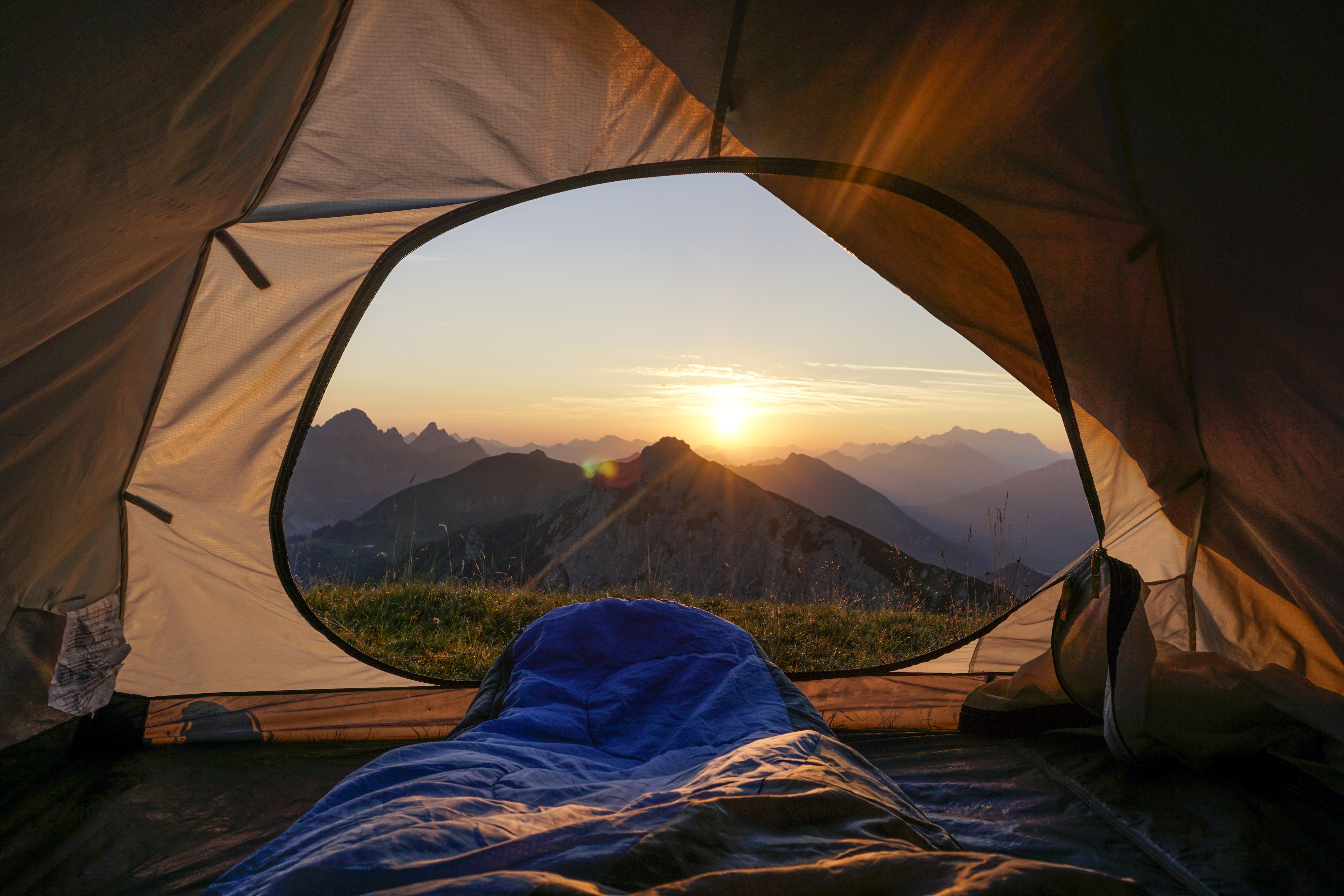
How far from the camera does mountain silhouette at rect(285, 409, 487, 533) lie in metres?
36.8

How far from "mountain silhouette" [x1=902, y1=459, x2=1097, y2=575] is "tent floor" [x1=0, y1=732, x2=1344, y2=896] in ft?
2.45

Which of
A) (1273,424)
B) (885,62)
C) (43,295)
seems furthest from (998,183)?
(43,295)

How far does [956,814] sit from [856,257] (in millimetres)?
1902

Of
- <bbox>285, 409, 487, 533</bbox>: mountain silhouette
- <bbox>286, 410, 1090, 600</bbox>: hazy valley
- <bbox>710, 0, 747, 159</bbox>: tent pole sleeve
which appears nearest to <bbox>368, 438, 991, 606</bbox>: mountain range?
<bbox>286, 410, 1090, 600</bbox>: hazy valley

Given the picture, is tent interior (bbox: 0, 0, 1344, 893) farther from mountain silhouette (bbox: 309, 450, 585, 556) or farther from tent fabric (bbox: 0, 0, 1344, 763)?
mountain silhouette (bbox: 309, 450, 585, 556)

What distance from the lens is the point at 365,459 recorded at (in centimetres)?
4206

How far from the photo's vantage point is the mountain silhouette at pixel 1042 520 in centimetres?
260

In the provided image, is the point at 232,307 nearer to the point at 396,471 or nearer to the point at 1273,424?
the point at 1273,424

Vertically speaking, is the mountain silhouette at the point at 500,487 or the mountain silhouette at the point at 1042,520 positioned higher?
the mountain silhouette at the point at 500,487

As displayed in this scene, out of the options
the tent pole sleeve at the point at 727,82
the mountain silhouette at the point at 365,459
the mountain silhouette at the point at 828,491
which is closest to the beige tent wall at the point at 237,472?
the tent pole sleeve at the point at 727,82

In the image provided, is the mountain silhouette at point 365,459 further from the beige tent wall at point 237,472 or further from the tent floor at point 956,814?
the tent floor at point 956,814

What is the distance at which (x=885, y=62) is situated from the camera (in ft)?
6.23

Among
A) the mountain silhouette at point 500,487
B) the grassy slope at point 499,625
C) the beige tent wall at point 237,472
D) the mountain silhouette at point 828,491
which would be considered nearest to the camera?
the beige tent wall at point 237,472

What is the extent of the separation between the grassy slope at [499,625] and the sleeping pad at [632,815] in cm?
137
